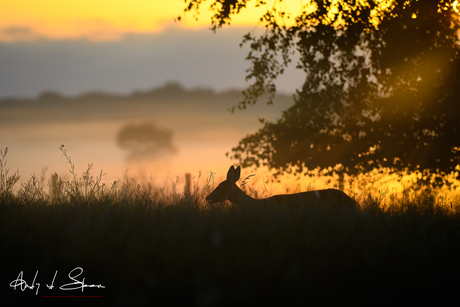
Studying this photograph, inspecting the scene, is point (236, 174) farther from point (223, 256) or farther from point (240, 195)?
point (223, 256)

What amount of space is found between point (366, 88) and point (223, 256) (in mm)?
9314

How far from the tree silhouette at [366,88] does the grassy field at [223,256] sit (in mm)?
6980

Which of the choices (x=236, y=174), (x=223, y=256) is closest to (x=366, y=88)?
(x=236, y=174)

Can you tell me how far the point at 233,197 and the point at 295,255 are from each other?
361 cm

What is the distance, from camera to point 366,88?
12219 millimetres

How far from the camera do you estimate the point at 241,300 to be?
3.62m

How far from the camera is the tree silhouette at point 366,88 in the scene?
38.5 ft

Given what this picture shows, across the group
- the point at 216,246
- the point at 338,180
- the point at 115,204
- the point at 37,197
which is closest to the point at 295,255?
the point at 216,246

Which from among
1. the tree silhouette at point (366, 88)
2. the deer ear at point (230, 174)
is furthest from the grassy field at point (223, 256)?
the tree silhouette at point (366, 88)

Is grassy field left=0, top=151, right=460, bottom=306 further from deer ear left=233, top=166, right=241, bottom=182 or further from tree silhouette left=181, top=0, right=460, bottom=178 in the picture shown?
tree silhouette left=181, top=0, right=460, bottom=178

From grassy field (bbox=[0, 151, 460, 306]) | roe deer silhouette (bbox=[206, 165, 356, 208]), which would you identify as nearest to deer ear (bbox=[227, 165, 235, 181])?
roe deer silhouette (bbox=[206, 165, 356, 208])

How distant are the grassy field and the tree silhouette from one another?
6980 mm

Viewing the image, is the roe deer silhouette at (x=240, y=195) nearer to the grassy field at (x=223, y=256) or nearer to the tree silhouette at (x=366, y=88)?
the grassy field at (x=223, y=256)

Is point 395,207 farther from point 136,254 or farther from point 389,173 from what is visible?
point 389,173
